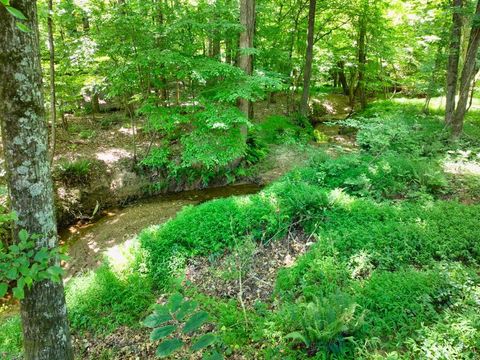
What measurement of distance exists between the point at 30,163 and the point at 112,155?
7098 millimetres

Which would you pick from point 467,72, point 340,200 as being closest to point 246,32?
point 340,200

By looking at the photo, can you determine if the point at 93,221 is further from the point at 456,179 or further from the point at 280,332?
the point at 456,179

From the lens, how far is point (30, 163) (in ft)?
7.93

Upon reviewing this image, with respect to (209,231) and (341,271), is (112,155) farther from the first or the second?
(341,271)

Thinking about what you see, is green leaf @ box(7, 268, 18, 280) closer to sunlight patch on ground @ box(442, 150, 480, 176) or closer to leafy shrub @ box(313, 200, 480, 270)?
leafy shrub @ box(313, 200, 480, 270)

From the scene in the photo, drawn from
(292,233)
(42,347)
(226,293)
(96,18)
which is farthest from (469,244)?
(96,18)

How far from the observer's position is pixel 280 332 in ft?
11.0

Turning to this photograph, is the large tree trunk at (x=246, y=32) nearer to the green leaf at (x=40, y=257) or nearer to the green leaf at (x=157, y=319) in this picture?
the green leaf at (x=40, y=257)

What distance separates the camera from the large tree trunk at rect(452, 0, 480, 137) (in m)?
7.70

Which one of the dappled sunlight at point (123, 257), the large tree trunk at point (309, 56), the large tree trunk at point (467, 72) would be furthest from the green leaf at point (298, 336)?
the large tree trunk at point (309, 56)

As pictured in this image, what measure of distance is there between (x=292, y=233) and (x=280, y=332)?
198cm

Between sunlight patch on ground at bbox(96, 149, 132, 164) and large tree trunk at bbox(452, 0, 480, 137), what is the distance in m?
9.58

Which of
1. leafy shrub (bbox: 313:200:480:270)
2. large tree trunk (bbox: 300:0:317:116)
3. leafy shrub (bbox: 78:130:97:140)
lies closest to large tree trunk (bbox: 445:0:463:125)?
large tree trunk (bbox: 300:0:317:116)

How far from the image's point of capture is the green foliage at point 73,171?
7762 millimetres
